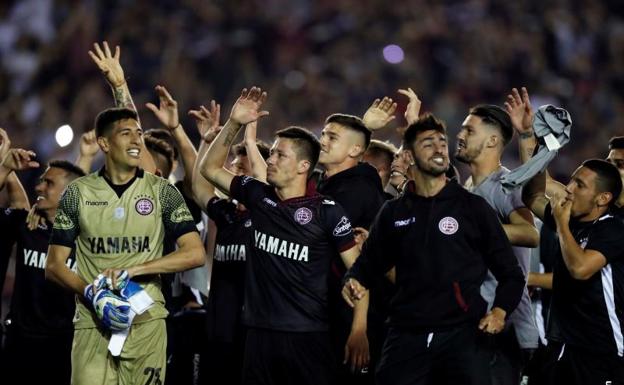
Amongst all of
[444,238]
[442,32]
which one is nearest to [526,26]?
[442,32]

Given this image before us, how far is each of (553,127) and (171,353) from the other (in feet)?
10.9

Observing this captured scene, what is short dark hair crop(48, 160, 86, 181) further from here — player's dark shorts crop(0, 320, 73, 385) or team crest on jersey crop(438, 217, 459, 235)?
team crest on jersey crop(438, 217, 459, 235)

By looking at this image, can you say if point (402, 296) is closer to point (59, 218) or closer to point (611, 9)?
point (59, 218)

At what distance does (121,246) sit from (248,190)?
0.85 m

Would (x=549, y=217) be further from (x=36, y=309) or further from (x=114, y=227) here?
(x=36, y=309)

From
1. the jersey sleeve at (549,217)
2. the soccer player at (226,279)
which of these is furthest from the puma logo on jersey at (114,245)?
the jersey sleeve at (549,217)

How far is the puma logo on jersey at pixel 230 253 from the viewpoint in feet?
26.0

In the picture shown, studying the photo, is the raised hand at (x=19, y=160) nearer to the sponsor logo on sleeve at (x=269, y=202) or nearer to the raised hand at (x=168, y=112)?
the raised hand at (x=168, y=112)

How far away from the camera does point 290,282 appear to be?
7148mm

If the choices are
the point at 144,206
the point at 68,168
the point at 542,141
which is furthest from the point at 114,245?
the point at 542,141

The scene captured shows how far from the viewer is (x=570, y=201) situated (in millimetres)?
6797

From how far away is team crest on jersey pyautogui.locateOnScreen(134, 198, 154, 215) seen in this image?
7250 mm

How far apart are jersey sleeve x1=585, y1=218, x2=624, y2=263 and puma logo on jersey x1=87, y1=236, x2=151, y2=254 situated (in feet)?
8.81

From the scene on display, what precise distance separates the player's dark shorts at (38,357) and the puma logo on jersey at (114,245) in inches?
54.0
